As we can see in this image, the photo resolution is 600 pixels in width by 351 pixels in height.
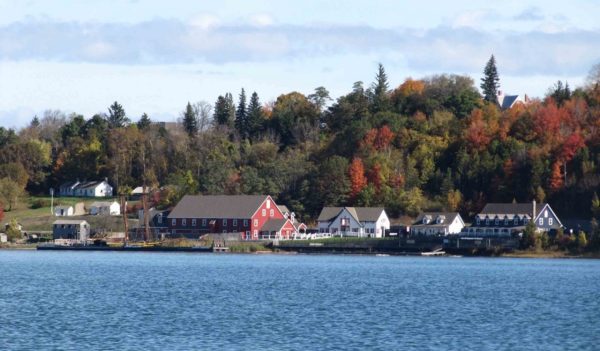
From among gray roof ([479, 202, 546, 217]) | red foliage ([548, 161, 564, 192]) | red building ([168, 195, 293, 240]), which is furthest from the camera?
red building ([168, 195, 293, 240])

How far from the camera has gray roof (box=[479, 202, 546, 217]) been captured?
340 feet

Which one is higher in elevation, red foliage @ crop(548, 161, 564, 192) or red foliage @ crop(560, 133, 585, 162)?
red foliage @ crop(560, 133, 585, 162)

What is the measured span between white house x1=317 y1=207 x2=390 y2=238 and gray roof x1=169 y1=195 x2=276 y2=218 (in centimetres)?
619

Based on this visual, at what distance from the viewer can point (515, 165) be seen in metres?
114

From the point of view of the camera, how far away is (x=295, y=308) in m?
42.2

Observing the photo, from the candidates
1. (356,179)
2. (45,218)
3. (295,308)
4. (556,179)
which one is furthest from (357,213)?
(295,308)

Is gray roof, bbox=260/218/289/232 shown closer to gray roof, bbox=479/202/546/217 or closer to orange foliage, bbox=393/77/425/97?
gray roof, bbox=479/202/546/217

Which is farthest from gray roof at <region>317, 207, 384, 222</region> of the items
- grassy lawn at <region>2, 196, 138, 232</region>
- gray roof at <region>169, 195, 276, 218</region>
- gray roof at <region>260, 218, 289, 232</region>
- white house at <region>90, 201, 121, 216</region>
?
white house at <region>90, 201, 121, 216</region>

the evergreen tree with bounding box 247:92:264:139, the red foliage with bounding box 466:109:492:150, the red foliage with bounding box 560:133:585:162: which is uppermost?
the evergreen tree with bounding box 247:92:264:139

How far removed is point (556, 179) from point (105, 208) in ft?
181

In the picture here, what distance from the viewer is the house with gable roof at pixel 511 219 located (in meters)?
103

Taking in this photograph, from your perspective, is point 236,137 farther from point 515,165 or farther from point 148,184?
point 515,165

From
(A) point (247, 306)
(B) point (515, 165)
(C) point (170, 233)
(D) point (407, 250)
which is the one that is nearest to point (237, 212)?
(C) point (170, 233)

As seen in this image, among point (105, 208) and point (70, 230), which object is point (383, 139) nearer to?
point (105, 208)
